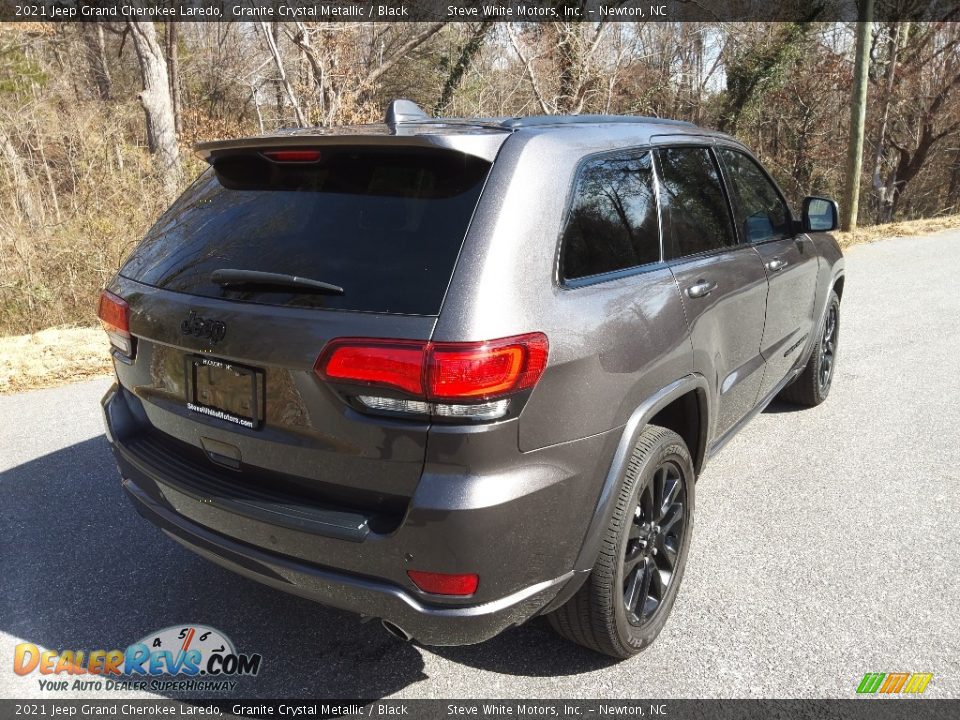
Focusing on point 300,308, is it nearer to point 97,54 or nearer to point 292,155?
point 292,155

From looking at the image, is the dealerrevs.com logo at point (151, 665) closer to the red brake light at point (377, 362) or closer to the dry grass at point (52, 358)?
the red brake light at point (377, 362)

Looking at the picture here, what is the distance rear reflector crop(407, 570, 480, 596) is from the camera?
193 centimetres

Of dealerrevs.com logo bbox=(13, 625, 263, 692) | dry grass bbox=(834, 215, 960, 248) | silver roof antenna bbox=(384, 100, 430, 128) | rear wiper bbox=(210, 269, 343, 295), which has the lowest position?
dry grass bbox=(834, 215, 960, 248)

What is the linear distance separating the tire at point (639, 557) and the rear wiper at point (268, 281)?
1.10 meters

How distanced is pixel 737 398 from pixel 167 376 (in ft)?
8.09

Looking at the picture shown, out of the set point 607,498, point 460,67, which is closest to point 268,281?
point 607,498

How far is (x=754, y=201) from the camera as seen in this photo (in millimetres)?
3691

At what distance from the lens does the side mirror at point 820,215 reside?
13.2 ft

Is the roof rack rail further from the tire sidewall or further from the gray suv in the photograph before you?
the tire sidewall

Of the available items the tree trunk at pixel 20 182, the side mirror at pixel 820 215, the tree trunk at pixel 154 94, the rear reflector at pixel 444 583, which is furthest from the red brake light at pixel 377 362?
the tree trunk at pixel 154 94

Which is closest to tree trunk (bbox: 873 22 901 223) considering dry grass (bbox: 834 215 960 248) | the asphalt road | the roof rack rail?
dry grass (bbox: 834 215 960 248)

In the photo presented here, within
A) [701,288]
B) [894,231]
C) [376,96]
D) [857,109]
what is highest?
[376,96]

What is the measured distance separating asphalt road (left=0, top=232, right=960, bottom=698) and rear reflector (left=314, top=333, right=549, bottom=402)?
116 centimetres

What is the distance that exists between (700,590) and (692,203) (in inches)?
63.9
